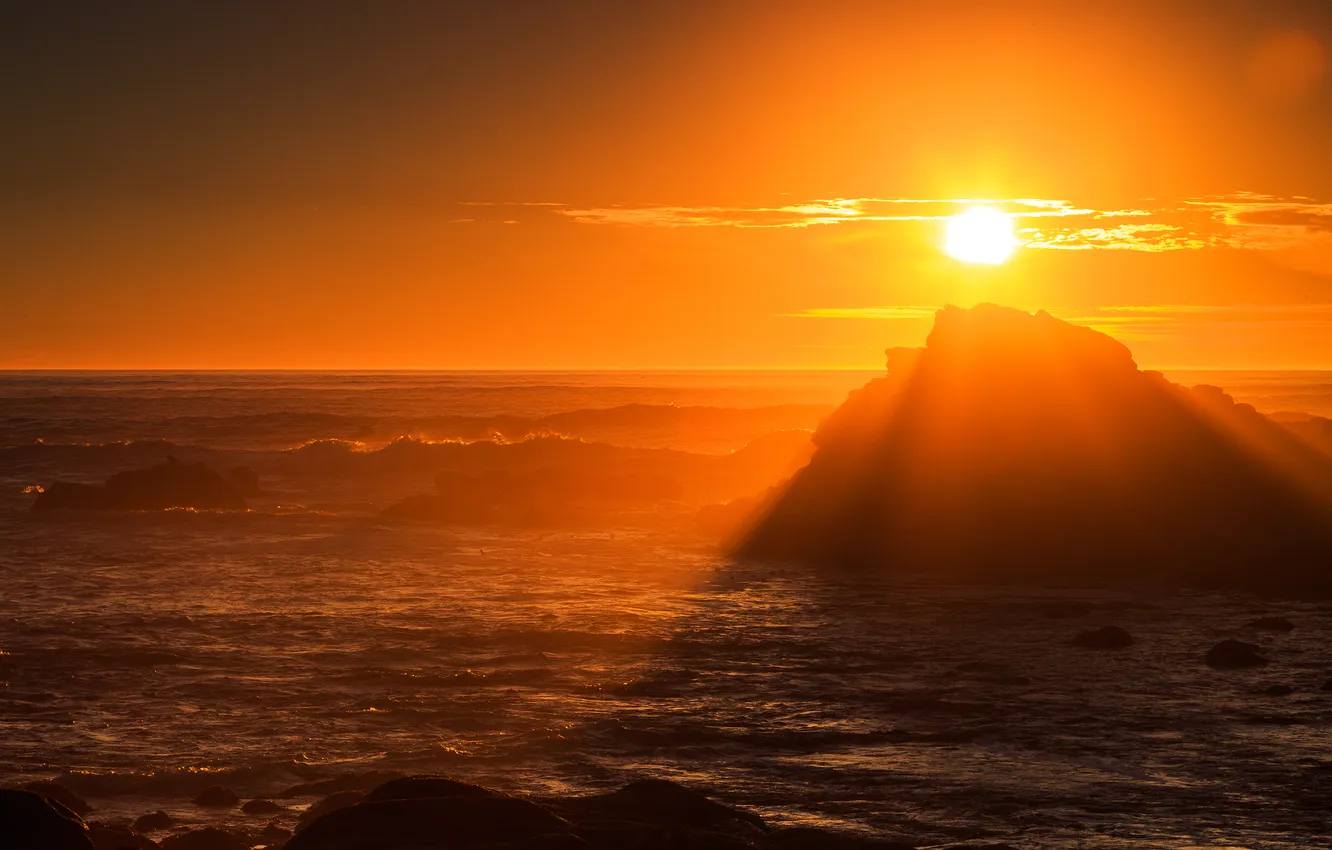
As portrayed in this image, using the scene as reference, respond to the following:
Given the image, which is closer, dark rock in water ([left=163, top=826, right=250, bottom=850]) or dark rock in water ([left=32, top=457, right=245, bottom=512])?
dark rock in water ([left=163, top=826, right=250, bottom=850])

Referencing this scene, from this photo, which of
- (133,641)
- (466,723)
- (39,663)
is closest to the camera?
(466,723)

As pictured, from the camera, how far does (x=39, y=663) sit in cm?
1861

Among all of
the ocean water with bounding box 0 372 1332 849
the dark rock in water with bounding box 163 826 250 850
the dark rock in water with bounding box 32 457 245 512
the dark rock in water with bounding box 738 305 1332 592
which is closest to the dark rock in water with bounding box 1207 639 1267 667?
the ocean water with bounding box 0 372 1332 849

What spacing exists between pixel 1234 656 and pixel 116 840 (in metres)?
15.3

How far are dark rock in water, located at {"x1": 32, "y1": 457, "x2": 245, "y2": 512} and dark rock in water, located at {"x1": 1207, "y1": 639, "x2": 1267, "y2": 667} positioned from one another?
1336 inches

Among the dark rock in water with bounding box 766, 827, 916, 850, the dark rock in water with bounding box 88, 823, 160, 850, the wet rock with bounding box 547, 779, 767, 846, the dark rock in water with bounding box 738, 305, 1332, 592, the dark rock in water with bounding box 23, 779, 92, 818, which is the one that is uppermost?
the dark rock in water with bounding box 738, 305, 1332, 592

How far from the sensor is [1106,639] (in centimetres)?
1911

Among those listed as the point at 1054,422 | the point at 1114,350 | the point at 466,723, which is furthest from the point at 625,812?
the point at 1114,350

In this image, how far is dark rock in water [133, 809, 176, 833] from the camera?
11430mm

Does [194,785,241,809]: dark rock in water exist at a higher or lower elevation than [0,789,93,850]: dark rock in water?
lower

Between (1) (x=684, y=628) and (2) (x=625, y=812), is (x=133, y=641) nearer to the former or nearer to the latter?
(1) (x=684, y=628)

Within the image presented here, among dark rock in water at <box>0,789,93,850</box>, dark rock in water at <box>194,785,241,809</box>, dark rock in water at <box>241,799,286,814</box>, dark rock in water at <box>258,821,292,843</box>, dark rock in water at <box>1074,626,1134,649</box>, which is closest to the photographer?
dark rock in water at <box>0,789,93,850</box>

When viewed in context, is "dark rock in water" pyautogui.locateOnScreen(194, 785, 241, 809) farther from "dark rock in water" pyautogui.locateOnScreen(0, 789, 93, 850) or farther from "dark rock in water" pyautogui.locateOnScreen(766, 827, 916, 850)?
"dark rock in water" pyautogui.locateOnScreen(766, 827, 916, 850)

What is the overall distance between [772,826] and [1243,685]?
896 centimetres
